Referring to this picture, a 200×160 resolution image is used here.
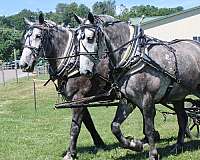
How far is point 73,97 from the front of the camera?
829 cm

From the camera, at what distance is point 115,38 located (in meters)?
7.02

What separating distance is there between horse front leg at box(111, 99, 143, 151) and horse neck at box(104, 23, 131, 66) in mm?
770

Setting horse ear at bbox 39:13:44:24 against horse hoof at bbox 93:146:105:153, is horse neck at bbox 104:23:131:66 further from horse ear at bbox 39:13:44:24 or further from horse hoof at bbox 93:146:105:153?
horse hoof at bbox 93:146:105:153

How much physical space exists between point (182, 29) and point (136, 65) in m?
31.4

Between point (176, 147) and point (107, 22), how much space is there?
8.63ft

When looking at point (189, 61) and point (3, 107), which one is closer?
point (189, 61)

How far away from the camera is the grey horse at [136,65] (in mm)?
6863

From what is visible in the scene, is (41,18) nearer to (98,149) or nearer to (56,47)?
(56,47)

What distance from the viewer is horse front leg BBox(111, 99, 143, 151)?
7.33 m

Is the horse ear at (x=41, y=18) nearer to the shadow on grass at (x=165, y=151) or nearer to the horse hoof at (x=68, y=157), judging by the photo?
the horse hoof at (x=68, y=157)

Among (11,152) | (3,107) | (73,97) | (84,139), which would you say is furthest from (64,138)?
(3,107)

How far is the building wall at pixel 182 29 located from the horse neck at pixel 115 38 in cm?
3069

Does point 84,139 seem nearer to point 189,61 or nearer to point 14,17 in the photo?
point 189,61

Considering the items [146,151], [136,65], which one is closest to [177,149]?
[146,151]
